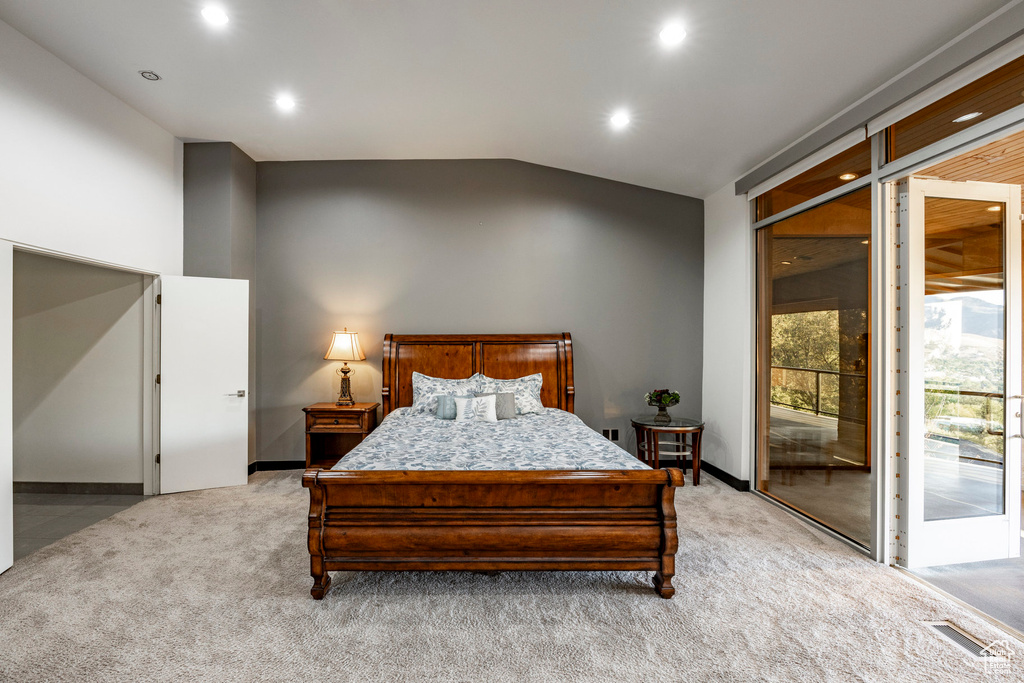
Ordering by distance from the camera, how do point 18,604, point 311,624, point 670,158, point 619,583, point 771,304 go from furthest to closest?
point 670,158 < point 771,304 < point 619,583 < point 18,604 < point 311,624

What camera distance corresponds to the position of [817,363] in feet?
11.1

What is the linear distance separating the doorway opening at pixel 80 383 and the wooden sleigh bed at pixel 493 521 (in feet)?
9.03

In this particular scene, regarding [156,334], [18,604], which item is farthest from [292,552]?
[156,334]

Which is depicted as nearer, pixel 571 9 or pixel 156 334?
pixel 571 9

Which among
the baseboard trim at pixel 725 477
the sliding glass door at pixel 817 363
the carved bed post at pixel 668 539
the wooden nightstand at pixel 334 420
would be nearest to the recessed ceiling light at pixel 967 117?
the sliding glass door at pixel 817 363

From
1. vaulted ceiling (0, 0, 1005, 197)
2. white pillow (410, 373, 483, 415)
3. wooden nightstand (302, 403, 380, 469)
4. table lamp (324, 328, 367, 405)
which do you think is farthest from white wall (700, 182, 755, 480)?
table lamp (324, 328, 367, 405)

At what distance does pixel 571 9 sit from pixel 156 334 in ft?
13.0

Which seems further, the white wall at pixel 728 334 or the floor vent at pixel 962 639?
the white wall at pixel 728 334

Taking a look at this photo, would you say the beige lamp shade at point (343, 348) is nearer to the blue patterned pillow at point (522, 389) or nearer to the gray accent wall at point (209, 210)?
the gray accent wall at point (209, 210)

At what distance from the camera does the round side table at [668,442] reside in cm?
420

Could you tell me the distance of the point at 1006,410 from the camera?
274cm

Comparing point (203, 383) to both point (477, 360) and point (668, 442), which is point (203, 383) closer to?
point (477, 360)

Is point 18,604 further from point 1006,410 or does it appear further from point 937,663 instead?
point 1006,410

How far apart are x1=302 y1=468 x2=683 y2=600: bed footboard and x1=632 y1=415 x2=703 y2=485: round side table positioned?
189 centimetres
